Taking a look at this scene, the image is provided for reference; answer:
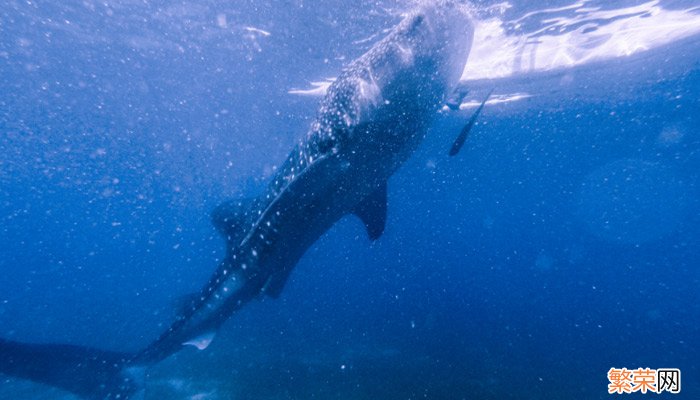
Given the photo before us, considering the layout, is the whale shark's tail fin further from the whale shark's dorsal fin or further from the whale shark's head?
the whale shark's head

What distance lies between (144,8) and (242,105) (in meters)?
12.4

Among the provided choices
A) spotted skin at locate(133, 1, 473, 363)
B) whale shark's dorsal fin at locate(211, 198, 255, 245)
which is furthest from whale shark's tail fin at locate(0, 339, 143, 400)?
whale shark's dorsal fin at locate(211, 198, 255, 245)

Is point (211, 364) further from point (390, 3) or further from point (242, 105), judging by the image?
point (242, 105)

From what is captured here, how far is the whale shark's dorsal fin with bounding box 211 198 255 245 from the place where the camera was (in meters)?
3.81

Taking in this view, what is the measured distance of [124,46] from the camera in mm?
16906

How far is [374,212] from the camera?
16.4 ft

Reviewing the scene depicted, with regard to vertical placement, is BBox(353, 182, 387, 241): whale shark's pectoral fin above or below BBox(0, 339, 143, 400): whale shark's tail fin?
above

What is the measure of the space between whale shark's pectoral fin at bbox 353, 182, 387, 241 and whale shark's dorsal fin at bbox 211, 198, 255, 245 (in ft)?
5.36

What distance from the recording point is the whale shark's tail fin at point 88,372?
4.77 meters

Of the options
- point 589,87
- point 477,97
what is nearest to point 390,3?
point 477,97

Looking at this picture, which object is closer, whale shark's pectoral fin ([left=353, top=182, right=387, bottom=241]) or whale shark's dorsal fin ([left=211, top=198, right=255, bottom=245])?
whale shark's dorsal fin ([left=211, top=198, right=255, bottom=245])

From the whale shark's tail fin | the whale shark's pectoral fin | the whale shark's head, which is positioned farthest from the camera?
the whale shark's pectoral fin

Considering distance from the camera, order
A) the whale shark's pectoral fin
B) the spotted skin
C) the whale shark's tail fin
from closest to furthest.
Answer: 1. the spotted skin
2. the whale shark's tail fin
3. the whale shark's pectoral fin

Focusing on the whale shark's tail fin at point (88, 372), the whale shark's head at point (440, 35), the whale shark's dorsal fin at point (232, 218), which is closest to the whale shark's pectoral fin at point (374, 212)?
the whale shark's dorsal fin at point (232, 218)
